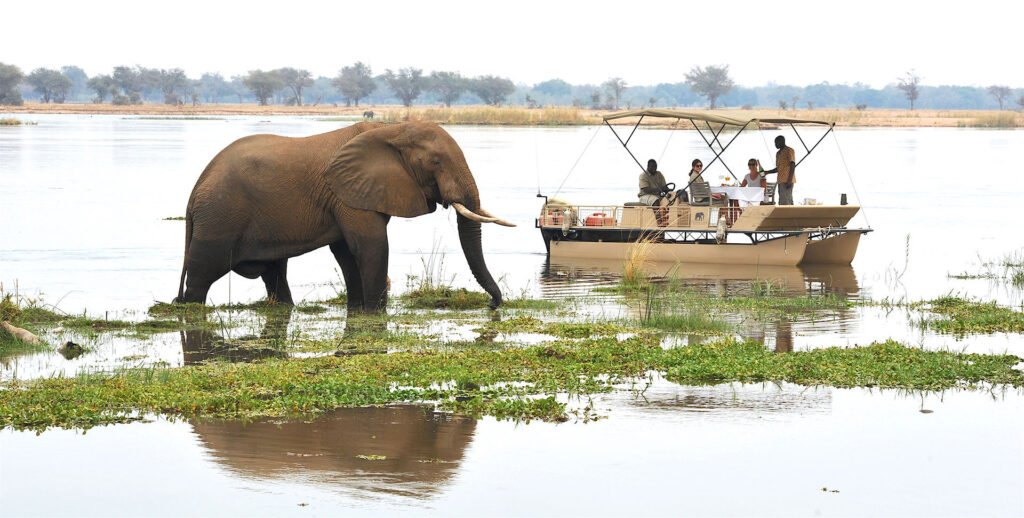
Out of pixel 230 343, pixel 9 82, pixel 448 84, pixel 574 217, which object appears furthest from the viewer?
pixel 448 84

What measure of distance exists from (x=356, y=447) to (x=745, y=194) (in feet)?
44.2

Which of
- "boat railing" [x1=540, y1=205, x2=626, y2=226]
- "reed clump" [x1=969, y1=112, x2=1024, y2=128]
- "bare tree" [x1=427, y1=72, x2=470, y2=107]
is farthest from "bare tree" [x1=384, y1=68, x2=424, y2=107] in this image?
"boat railing" [x1=540, y1=205, x2=626, y2=226]

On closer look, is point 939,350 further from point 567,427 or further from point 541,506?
point 541,506

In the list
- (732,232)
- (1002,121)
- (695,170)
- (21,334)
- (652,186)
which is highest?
(1002,121)

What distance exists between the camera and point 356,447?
943 centimetres

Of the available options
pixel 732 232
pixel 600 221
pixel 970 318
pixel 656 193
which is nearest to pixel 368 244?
pixel 970 318

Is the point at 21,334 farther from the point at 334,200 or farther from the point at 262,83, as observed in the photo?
the point at 262,83

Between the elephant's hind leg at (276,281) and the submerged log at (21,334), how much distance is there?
360 centimetres

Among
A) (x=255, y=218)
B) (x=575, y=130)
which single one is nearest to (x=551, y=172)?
(x=255, y=218)

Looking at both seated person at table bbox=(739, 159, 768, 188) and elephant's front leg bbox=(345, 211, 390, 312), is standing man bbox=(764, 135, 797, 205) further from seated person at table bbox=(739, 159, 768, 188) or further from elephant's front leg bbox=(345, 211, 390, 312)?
elephant's front leg bbox=(345, 211, 390, 312)

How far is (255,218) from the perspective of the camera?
1580 centimetres

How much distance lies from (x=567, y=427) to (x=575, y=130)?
88819 mm

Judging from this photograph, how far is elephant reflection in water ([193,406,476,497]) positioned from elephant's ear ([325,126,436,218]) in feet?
16.8

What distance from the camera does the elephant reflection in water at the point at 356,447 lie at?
28.8ft
